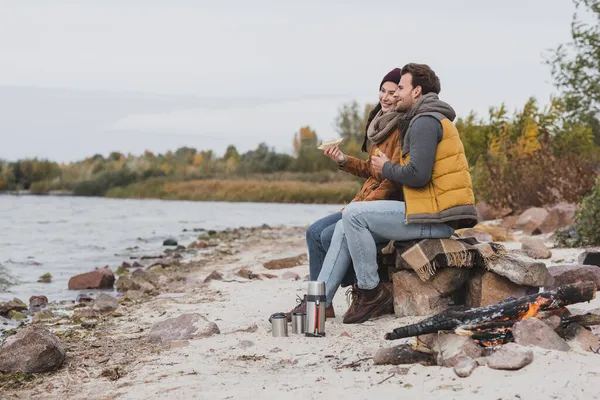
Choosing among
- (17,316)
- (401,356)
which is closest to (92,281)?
(17,316)

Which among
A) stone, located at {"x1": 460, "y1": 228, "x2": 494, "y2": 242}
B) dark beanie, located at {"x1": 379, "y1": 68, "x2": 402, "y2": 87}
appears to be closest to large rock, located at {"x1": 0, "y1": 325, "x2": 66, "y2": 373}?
dark beanie, located at {"x1": 379, "y1": 68, "x2": 402, "y2": 87}

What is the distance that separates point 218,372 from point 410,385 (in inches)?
49.7

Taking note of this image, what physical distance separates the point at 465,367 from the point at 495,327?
51 centimetres

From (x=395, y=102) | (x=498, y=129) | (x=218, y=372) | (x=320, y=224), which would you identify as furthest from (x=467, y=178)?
(x=498, y=129)

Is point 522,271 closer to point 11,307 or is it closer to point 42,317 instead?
point 42,317

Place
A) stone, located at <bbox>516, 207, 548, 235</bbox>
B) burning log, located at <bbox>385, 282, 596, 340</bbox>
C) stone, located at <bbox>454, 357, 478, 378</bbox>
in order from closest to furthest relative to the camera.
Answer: stone, located at <bbox>454, 357, 478, 378</bbox> → burning log, located at <bbox>385, 282, 596, 340</bbox> → stone, located at <bbox>516, 207, 548, 235</bbox>

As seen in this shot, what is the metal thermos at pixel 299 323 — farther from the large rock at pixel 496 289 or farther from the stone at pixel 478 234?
the stone at pixel 478 234

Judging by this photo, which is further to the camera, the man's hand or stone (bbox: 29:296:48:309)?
stone (bbox: 29:296:48:309)

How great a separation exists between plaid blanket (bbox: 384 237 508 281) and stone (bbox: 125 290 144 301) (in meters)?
4.27

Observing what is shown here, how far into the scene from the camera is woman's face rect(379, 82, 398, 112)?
5680 mm

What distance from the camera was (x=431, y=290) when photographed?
5.39 metres

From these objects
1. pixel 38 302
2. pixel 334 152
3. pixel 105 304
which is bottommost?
pixel 38 302

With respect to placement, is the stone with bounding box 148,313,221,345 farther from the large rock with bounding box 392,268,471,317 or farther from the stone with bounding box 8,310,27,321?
the stone with bounding box 8,310,27,321

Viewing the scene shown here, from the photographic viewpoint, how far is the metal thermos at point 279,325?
5.30 meters
